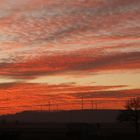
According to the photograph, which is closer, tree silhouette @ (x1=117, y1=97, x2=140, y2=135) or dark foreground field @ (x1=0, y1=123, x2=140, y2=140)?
dark foreground field @ (x1=0, y1=123, x2=140, y2=140)

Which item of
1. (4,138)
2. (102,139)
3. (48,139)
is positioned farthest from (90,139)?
(4,138)

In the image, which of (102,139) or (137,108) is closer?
(102,139)

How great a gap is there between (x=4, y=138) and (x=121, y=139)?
2130cm

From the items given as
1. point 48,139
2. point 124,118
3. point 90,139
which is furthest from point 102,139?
point 124,118

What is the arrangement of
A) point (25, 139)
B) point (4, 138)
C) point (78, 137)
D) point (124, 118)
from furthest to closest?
point (124, 118)
point (78, 137)
point (25, 139)
point (4, 138)

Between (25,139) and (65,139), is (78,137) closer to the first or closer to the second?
(65,139)

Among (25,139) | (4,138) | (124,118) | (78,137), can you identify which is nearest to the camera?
(4,138)

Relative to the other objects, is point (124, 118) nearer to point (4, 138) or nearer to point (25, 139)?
point (25, 139)

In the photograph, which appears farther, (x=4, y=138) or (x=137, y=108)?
(x=137, y=108)

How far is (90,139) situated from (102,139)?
2.04 metres

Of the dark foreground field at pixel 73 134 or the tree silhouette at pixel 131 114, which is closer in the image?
the dark foreground field at pixel 73 134

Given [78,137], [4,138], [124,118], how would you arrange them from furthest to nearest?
[124,118] < [78,137] < [4,138]

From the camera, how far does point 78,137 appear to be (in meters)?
78.1

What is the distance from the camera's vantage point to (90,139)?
7412 centimetres
